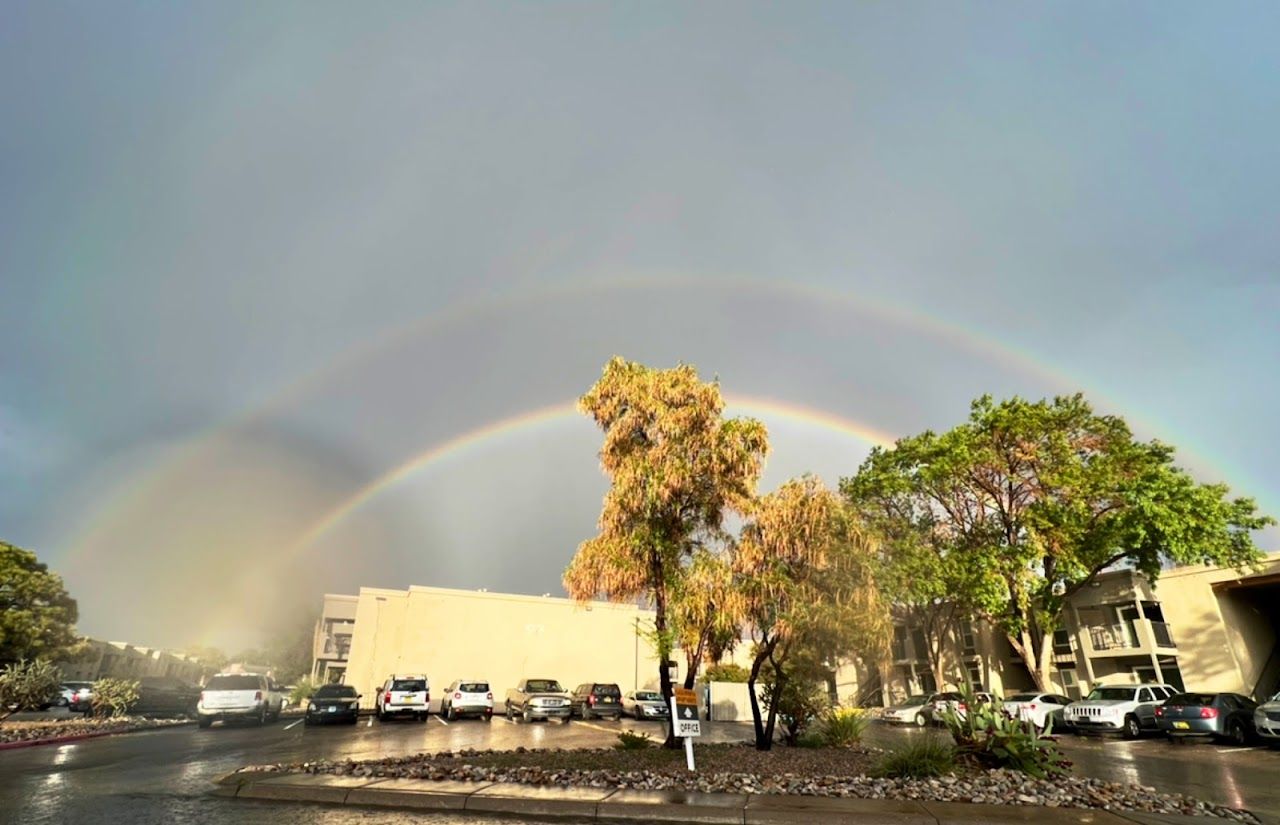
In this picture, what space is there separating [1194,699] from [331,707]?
1109 inches

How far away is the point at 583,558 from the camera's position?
41.6 ft

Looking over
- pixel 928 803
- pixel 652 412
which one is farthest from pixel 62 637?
pixel 928 803

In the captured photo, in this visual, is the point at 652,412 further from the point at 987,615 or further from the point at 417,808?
the point at 987,615

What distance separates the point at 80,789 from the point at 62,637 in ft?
142

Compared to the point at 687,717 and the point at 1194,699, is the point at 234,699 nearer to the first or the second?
the point at 687,717

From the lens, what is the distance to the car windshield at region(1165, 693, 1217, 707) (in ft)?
65.0

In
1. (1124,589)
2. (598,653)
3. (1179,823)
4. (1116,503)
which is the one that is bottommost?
(1179,823)

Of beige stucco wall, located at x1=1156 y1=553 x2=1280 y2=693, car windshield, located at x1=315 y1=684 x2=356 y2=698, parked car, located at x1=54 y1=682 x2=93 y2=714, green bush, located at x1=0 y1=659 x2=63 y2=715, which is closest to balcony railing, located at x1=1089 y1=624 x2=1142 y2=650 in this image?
beige stucco wall, located at x1=1156 y1=553 x2=1280 y2=693

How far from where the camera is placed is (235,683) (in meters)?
23.7

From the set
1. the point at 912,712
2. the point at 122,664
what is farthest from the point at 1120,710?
the point at 122,664

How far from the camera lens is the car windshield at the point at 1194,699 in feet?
65.0

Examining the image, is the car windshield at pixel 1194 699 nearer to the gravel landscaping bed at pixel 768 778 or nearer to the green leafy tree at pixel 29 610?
the gravel landscaping bed at pixel 768 778

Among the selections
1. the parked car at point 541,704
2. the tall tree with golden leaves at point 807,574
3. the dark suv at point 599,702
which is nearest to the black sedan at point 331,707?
the parked car at point 541,704

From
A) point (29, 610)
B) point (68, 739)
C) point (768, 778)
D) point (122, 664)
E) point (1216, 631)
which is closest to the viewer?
point (768, 778)
